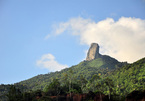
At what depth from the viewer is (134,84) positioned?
4569 inches

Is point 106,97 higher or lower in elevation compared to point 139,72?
lower

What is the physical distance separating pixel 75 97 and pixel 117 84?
6581 centimetres

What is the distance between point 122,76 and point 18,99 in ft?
315

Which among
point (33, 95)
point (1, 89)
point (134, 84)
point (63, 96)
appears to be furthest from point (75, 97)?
point (1, 89)

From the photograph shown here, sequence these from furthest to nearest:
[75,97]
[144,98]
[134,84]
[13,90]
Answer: [134,84] < [13,90] < [75,97] < [144,98]

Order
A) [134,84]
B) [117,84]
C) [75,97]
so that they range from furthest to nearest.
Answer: [117,84], [134,84], [75,97]

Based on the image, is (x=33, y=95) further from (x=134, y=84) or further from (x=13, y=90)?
(x=134, y=84)

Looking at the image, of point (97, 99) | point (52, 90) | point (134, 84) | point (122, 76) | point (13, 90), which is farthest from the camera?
point (122, 76)

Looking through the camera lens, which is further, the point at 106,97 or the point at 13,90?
the point at 13,90

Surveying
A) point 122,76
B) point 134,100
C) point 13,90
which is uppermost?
point 122,76

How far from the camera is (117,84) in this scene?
126875mm

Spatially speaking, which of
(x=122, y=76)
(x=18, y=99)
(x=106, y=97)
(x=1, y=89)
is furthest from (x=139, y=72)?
(x=1, y=89)

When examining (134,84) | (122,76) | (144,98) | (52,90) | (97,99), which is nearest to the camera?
(144,98)

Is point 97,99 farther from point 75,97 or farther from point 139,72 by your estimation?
point 139,72
